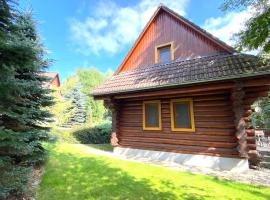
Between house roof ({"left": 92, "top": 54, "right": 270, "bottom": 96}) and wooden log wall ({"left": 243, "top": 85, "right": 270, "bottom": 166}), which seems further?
wooden log wall ({"left": 243, "top": 85, "right": 270, "bottom": 166})

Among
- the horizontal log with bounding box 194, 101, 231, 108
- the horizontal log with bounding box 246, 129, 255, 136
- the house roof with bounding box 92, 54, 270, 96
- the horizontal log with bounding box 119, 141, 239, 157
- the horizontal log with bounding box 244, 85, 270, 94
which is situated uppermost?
the house roof with bounding box 92, 54, 270, 96

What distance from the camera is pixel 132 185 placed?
5.27 metres

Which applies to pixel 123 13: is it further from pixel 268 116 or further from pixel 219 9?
pixel 268 116

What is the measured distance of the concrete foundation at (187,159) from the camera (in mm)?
7061

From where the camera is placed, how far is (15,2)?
4.00m

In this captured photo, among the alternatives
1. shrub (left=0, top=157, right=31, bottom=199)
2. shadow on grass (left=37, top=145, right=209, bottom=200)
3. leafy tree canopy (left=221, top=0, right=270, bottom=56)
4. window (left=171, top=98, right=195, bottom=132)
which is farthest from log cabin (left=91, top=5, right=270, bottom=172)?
shrub (left=0, top=157, right=31, bottom=199)

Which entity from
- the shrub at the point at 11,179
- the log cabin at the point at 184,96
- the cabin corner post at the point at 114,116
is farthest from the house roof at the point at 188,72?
the shrub at the point at 11,179

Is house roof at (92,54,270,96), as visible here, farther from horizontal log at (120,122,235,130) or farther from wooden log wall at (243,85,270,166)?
horizontal log at (120,122,235,130)

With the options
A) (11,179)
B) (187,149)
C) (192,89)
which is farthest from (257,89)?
(11,179)

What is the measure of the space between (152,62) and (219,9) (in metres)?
3.89

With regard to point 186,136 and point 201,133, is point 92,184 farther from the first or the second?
point 201,133

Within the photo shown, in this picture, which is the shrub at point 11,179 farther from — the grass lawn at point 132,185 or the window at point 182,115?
the window at point 182,115

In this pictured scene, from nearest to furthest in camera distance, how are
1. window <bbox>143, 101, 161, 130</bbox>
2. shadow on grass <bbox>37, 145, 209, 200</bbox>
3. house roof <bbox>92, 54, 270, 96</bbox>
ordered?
shadow on grass <bbox>37, 145, 209, 200</bbox> < house roof <bbox>92, 54, 270, 96</bbox> < window <bbox>143, 101, 161, 130</bbox>

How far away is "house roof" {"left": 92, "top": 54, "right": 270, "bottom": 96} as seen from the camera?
6621 mm
